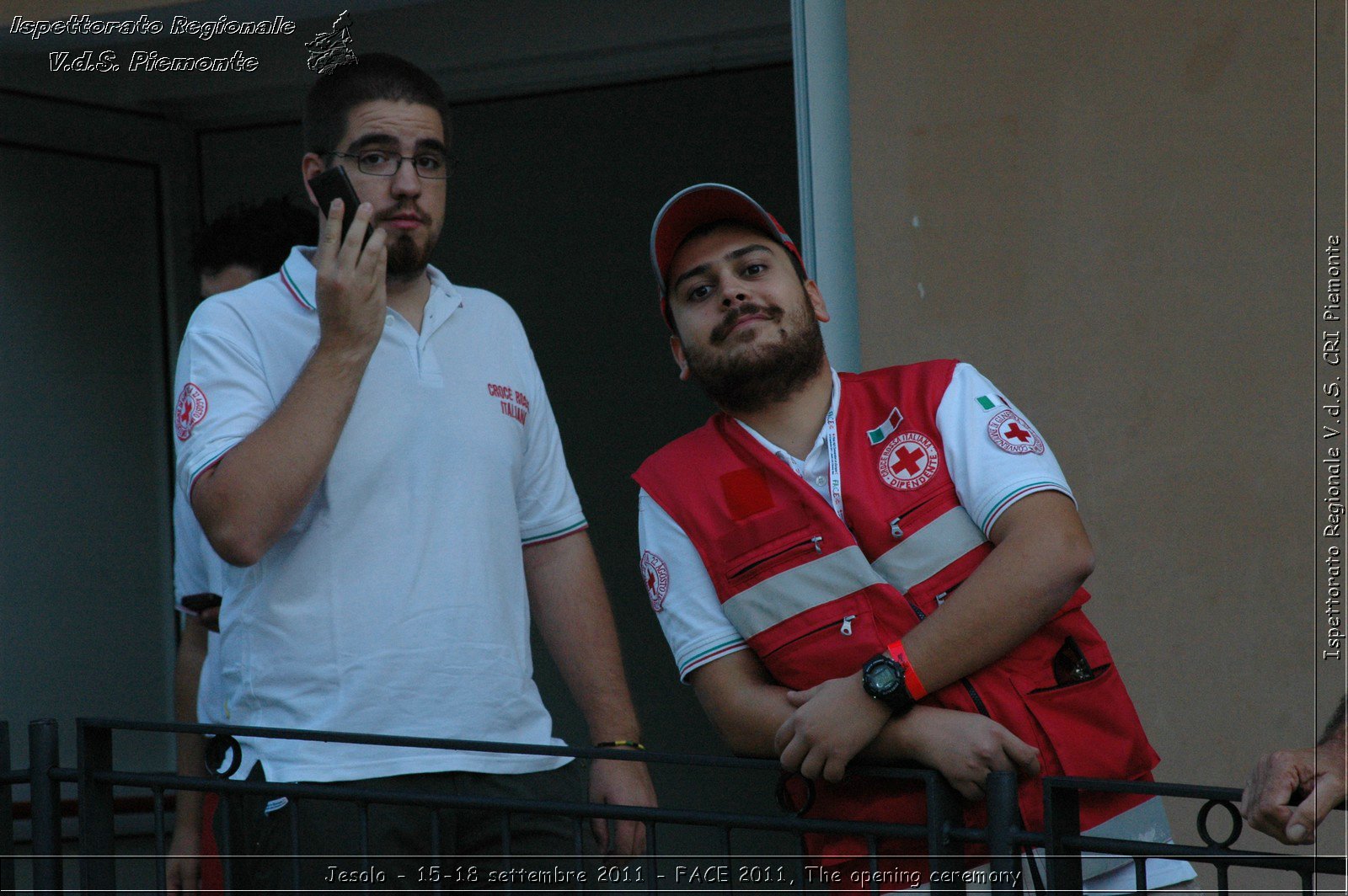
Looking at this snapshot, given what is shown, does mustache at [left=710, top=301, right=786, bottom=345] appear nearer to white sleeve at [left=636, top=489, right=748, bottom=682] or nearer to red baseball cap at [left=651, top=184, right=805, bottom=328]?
red baseball cap at [left=651, top=184, right=805, bottom=328]

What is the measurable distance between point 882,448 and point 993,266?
4.16 feet

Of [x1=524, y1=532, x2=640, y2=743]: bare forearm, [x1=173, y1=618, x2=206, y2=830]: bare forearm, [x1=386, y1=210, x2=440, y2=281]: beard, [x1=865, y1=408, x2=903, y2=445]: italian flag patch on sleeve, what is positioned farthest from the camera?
[x1=173, y1=618, x2=206, y2=830]: bare forearm

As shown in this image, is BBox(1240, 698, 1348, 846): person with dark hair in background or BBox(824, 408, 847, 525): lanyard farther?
BBox(824, 408, 847, 525): lanyard

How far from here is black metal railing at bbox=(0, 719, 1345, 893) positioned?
187 cm

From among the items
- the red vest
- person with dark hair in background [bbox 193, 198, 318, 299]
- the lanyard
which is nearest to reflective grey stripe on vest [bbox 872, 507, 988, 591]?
the red vest

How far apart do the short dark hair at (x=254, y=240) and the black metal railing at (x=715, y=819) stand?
1368 millimetres

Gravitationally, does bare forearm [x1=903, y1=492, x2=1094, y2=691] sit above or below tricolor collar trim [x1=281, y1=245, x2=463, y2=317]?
below

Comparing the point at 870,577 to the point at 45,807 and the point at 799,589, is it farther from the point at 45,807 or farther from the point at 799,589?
the point at 45,807

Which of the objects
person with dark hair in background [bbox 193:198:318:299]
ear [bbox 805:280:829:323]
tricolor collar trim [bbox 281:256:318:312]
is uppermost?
person with dark hair in background [bbox 193:198:318:299]

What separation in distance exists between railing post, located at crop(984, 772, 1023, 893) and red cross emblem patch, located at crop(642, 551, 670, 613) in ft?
2.10

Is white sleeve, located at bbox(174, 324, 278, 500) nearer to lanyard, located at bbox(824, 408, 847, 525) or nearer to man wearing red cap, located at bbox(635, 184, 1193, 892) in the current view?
man wearing red cap, located at bbox(635, 184, 1193, 892)

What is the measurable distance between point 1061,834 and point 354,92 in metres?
1.77

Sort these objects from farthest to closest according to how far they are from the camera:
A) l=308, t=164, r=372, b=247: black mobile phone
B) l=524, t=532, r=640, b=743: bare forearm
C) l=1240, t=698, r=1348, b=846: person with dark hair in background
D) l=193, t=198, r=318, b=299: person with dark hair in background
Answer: l=193, t=198, r=318, b=299: person with dark hair in background → l=524, t=532, r=640, b=743: bare forearm → l=308, t=164, r=372, b=247: black mobile phone → l=1240, t=698, r=1348, b=846: person with dark hair in background

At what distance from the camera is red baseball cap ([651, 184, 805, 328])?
99.1 inches
